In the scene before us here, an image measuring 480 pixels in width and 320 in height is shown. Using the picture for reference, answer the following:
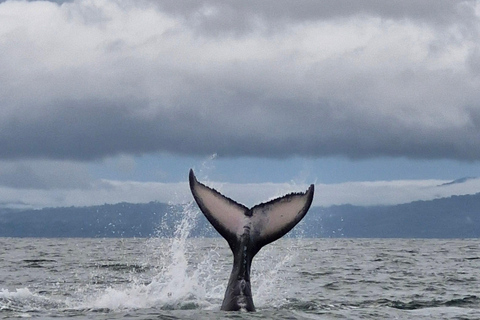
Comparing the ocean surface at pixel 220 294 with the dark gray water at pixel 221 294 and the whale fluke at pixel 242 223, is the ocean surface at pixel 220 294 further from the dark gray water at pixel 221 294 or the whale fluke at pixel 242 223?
the whale fluke at pixel 242 223

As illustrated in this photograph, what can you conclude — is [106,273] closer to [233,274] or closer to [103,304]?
[103,304]

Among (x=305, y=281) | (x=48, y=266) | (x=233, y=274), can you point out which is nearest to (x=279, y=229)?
(x=233, y=274)

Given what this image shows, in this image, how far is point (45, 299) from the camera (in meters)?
16.4

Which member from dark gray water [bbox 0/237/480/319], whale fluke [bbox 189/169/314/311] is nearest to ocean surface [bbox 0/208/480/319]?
dark gray water [bbox 0/237/480/319]

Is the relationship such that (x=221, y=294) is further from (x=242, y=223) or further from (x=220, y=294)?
(x=242, y=223)

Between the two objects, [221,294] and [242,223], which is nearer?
[242,223]

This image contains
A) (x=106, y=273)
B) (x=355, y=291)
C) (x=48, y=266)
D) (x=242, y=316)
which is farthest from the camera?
(x=48, y=266)

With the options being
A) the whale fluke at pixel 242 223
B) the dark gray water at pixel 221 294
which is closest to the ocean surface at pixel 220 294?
the dark gray water at pixel 221 294

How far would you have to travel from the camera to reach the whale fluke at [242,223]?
39.4 ft

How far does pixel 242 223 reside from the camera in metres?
12.3

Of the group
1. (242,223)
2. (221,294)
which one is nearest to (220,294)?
(221,294)

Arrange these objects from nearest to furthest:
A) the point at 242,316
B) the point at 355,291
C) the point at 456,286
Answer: the point at 242,316 < the point at 355,291 < the point at 456,286

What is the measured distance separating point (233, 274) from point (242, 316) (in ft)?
2.50

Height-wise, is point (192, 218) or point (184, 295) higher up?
point (192, 218)
